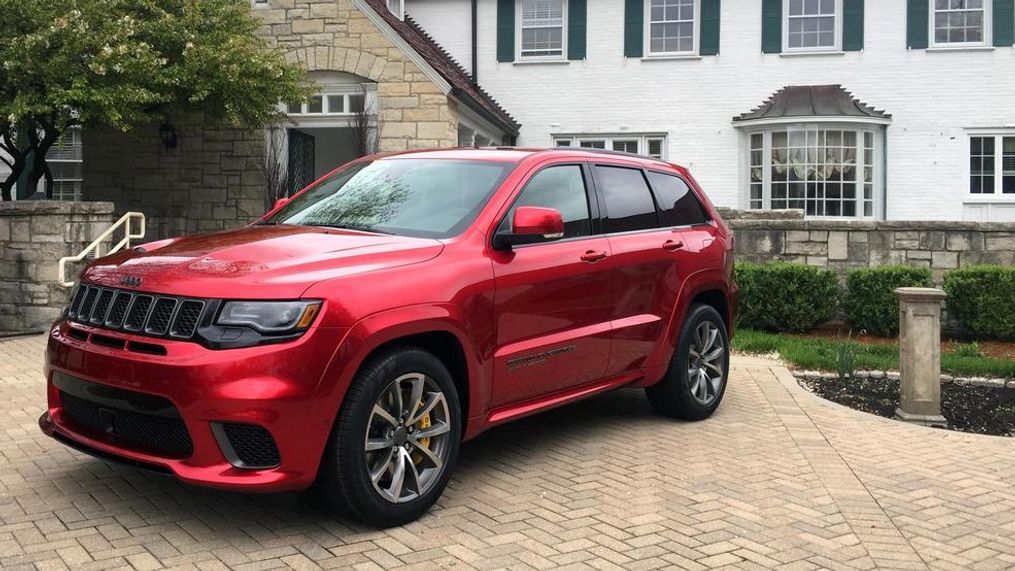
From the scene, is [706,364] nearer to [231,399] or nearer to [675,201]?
[675,201]

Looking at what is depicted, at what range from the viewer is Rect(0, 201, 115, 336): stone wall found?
10609mm

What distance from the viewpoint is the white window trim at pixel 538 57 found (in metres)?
20.2

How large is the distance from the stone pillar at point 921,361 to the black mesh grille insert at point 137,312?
18.2 feet

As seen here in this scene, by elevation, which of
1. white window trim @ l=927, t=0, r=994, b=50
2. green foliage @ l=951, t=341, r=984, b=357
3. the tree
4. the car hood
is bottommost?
green foliage @ l=951, t=341, r=984, b=357

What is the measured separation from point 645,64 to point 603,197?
1496 cm

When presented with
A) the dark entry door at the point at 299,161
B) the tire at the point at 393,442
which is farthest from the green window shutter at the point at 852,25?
the tire at the point at 393,442

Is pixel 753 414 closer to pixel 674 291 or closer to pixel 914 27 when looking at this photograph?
pixel 674 291

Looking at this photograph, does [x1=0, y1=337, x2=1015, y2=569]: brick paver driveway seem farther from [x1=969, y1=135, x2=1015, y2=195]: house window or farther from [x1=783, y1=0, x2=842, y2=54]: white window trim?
[x1=969, y1=135, x2=1015, y2=195]: house window

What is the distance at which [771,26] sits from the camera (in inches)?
766

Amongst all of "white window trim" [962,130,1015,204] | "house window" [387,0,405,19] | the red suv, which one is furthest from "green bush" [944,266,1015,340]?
"house window" [387,0,405,19]

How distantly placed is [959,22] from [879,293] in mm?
10824

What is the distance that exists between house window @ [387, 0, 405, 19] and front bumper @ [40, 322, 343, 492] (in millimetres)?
16497

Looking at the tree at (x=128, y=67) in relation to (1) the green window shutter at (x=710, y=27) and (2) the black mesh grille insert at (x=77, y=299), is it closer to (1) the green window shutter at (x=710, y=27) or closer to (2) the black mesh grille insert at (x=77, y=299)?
(2) the black mesh grille insert at (x=77, y=299)

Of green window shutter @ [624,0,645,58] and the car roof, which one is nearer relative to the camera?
the car roof
